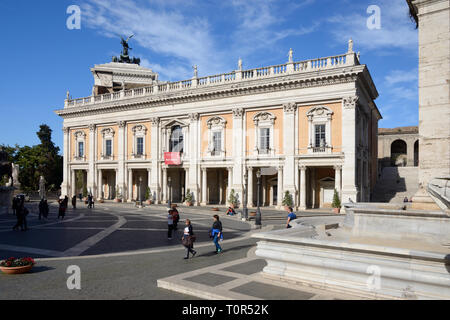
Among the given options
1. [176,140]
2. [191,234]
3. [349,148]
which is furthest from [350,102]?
[191,234]

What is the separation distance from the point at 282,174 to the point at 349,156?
6360mm

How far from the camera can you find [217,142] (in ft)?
115

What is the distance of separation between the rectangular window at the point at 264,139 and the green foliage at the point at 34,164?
1633 inches

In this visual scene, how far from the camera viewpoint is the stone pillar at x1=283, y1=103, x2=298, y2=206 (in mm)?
30359

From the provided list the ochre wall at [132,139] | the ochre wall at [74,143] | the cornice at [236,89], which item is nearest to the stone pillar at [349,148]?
the cornice at [236,89]

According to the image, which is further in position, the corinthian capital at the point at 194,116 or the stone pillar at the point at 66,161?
the stone pillar at the point at 66,161

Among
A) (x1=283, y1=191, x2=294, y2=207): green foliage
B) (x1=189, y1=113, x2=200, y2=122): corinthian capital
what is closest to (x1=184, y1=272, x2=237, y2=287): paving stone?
(x1=283, y1=191, x2=294, y2=207): green foliage

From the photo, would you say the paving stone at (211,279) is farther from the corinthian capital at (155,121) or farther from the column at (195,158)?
the corinthian capital at (155,121)

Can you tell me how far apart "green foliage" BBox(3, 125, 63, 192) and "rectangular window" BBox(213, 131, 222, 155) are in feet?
118

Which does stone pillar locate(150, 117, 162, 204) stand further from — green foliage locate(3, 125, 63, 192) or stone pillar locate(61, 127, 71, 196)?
green foliage locate(3, 125, 63, 192)

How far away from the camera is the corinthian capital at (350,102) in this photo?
27641 mm

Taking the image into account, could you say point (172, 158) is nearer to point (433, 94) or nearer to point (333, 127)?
point (333, 127)

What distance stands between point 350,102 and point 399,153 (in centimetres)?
3348

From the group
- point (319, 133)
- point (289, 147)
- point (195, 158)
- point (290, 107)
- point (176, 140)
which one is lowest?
point (195, 158)
